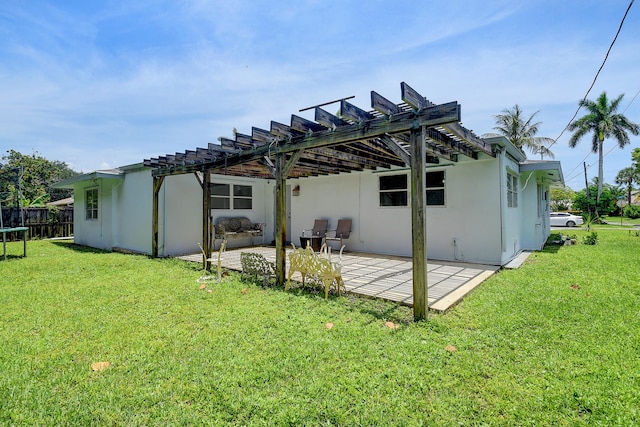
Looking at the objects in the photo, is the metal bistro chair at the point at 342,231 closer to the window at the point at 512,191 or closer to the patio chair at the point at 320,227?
the patio chair at the point at 320,227

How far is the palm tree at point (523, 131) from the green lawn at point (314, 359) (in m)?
23.0

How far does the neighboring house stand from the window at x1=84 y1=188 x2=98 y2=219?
37 millimetres

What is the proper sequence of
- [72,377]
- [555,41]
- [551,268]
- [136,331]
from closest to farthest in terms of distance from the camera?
1. [72,377]
2. [136,331]
3. [551,268]
4. [555,41]

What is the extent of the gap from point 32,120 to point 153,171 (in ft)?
34.5

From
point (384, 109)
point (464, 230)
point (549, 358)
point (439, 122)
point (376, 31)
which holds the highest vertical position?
point (376, 31)

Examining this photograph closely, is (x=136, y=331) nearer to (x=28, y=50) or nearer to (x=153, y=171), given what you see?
(x=153, y=171)

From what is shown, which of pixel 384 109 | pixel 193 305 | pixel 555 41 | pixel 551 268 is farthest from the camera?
pixel 555 41

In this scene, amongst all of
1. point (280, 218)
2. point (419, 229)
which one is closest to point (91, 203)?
point (280, 218)

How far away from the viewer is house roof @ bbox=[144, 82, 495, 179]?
143 inches

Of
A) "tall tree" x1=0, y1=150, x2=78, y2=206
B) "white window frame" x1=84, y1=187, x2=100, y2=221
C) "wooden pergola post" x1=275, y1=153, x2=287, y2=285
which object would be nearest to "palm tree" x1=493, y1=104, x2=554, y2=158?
"wooden pergola post" x1=275, y1=153, x2=287, y2=285

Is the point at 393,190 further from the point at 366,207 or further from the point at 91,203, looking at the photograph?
the point at 91,203

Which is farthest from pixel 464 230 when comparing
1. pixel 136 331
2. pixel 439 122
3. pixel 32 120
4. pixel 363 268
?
pixel 32 120

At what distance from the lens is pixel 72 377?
2.39m

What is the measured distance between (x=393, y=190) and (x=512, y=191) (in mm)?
3024
